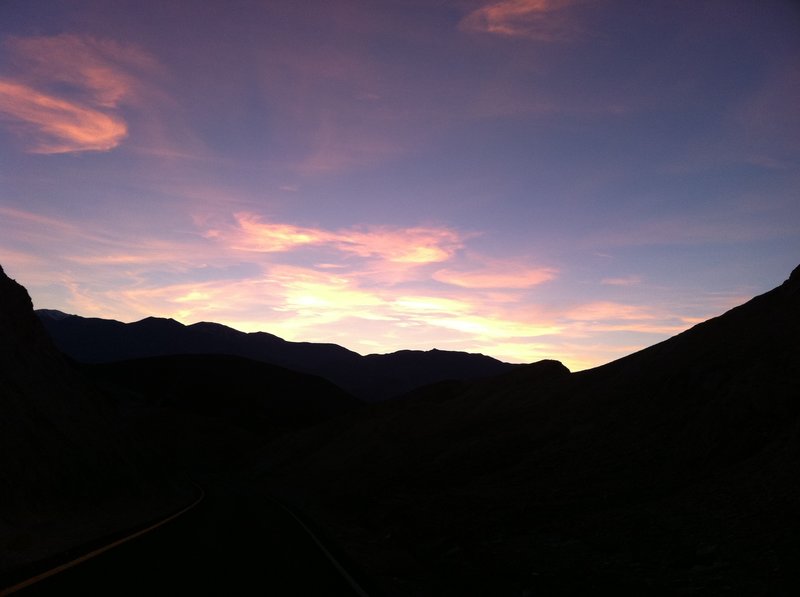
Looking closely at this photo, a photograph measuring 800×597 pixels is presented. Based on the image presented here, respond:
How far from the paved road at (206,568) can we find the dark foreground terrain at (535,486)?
100 mm

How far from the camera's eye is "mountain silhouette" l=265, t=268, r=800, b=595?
43.6ft

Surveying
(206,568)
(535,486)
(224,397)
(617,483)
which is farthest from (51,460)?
(224,397)

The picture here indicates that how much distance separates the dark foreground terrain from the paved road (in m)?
0.10

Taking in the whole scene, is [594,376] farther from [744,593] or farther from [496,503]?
[744,593]

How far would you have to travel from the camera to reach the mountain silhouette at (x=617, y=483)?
13281 millimetres

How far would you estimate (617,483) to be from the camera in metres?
24.5

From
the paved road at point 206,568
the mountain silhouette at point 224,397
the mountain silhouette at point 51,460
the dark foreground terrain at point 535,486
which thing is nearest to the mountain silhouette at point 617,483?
the dark foreground terrain at point 535,486

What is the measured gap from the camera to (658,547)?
597 inches

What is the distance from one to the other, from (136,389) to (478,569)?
188182 millimetres

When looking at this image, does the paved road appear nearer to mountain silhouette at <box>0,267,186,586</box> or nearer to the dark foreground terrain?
the dark foreground terrain

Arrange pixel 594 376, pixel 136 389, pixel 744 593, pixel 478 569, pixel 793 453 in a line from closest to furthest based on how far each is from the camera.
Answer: pixel 744 593 < pixel 478 569 < pixel 793 453 < pixel 594 376 < pixel 136 389

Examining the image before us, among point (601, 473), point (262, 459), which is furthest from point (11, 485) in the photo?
point (262, 459)

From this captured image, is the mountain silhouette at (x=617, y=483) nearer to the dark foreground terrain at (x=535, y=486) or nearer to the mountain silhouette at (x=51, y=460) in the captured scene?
the dark foreground terrain at (x=535, y=486)

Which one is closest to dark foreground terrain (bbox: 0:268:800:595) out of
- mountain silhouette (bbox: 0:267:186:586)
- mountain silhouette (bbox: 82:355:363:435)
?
mountain silhouette (bbox: 0:267:186:586)
